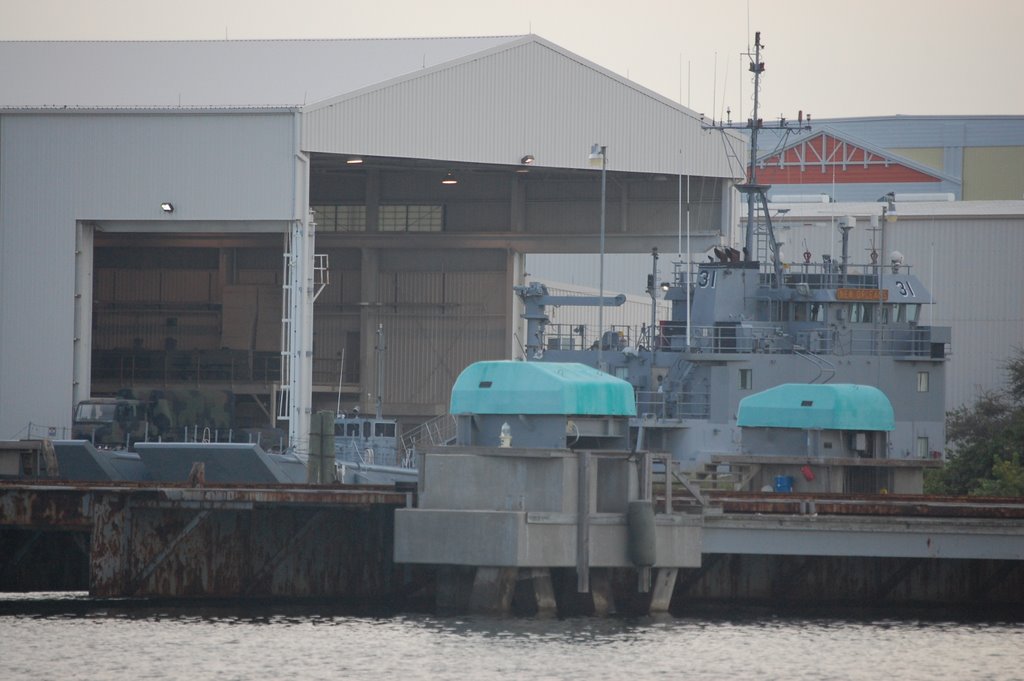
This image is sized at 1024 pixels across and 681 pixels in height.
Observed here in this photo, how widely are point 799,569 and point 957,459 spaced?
46.0 ft

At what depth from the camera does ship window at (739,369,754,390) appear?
149 feet

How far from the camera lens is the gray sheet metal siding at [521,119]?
52938 millimetres

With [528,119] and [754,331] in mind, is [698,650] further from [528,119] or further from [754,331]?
[528,119]

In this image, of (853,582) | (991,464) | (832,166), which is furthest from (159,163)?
(832,166)

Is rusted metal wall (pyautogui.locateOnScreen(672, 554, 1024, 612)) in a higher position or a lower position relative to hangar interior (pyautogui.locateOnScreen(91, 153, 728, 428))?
lower

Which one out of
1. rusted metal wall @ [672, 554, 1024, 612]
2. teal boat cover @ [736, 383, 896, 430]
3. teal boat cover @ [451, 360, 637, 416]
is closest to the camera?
teal boat cover @ [451, 360, 637, 416]

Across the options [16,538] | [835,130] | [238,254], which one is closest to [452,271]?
[238,254]

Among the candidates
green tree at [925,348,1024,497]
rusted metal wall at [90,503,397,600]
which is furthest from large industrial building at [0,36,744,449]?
rusted metal wall at [90,503,397,600]

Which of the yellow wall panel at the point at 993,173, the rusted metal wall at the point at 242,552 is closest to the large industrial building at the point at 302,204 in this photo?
the rusted metal wall at the point at 242,552

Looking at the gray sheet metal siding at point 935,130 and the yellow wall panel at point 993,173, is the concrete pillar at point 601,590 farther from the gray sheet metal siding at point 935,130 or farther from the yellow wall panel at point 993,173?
the gray sheet metal siding at point 935,130

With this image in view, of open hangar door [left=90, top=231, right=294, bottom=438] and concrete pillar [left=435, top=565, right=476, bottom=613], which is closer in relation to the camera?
concrete pillar [left=435, top=565, right=476, bottom=613]

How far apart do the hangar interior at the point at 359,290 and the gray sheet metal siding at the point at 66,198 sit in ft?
32.3

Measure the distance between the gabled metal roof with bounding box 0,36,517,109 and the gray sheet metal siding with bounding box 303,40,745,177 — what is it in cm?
226

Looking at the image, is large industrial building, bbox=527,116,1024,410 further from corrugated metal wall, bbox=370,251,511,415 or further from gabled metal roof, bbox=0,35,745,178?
corrugated metal wall, bbox=370,251,511,415
